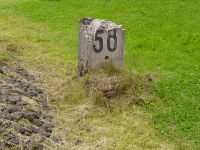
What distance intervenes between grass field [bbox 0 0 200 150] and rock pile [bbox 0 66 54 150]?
462mm

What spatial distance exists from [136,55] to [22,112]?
5254 mm

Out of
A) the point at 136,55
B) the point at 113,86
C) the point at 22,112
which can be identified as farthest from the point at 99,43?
the point at 22,112

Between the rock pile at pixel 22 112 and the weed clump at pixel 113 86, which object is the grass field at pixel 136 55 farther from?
the rock pile at pixel 22 112

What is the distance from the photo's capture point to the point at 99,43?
11.1 meters

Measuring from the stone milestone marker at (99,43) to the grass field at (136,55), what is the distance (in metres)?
0.64

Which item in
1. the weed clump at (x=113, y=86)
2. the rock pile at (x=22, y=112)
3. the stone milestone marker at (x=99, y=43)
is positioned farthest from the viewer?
the stone milestone marker at (x=99, y=43)

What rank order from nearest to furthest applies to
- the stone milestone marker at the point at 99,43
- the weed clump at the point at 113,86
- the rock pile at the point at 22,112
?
the rock pile at the point at 22,112, the weed clump at the point at 113,86, the stone milestone marker at the point at 99,43

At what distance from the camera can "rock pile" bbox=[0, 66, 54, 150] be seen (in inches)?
300

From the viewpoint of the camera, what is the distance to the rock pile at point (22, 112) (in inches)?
300

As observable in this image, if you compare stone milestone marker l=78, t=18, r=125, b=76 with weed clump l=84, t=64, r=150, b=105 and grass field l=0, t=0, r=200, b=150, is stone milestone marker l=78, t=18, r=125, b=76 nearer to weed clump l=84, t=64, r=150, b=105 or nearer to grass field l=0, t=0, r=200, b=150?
weed clump l=84, t=64, r=150, b=105

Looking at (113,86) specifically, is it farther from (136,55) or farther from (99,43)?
(136,55)

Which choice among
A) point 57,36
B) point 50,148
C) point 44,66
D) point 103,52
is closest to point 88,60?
point 103,52

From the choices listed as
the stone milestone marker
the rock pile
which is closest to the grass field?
Answer: the rock pile

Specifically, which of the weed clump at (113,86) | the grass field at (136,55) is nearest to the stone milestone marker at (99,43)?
the weed clump at (113,86)
